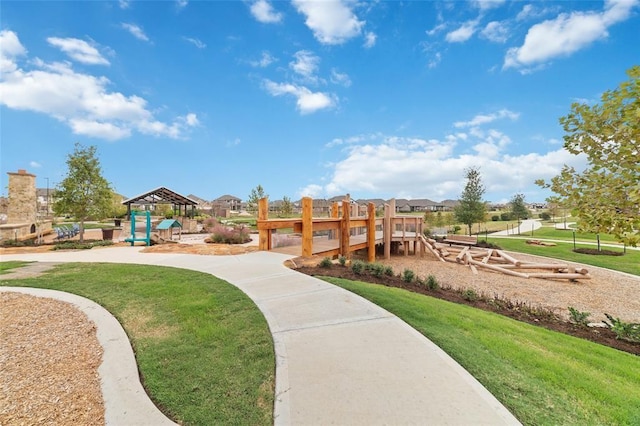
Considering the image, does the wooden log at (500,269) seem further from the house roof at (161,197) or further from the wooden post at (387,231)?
the house roof at (161,197)

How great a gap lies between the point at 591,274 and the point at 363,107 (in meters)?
14.5

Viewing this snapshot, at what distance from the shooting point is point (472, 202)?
69.3 ft

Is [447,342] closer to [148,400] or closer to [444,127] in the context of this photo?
[148,400]

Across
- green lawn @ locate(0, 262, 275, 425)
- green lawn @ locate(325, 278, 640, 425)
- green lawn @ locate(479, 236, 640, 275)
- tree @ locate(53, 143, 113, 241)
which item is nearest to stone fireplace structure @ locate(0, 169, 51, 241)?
tree @ locate(53, 143, 113, 241)

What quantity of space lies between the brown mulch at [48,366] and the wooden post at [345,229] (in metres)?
7.71

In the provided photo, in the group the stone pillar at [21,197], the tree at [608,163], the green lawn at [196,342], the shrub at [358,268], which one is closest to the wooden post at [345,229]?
the shrub at [358,268]

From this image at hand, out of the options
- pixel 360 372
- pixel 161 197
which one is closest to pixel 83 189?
pixel 161 197

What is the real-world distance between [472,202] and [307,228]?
16.8 metres

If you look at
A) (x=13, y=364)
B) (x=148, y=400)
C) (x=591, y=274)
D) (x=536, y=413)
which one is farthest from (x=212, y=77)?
(x=591, y=274)

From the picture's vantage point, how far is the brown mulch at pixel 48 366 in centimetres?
245

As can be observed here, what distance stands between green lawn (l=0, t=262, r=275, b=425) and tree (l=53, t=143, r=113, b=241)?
11055 millimetres

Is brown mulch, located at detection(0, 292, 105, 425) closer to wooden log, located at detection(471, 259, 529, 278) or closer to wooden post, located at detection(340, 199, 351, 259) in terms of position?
wooden post, located at detection(340, 199, 351, 259)

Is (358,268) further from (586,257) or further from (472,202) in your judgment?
(472,202)

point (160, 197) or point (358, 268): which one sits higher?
point (160, 197)
